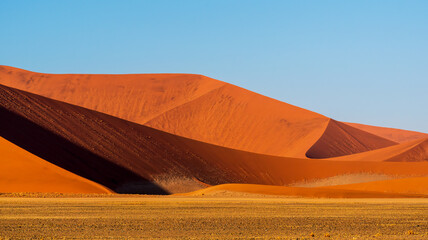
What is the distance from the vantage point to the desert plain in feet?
74.3

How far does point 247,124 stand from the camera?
129 meters

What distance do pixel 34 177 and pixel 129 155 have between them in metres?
21.5

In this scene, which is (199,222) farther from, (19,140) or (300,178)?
(300,178)

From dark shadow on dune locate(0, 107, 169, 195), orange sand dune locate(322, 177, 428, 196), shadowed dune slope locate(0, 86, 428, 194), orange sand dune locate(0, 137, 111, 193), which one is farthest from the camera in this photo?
shadowed dune slope locate(0, 86, 428, 194)

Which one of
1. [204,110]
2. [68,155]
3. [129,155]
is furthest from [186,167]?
[204,110]

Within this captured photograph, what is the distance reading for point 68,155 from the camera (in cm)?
6275

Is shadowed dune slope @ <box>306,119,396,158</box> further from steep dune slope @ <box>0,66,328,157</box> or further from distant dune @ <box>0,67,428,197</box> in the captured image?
steep dune slope @ <box>0,66,328,157</box>

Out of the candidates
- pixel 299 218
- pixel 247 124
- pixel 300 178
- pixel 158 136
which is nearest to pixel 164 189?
pixel 158 136

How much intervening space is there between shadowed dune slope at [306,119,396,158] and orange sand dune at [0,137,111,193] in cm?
6667

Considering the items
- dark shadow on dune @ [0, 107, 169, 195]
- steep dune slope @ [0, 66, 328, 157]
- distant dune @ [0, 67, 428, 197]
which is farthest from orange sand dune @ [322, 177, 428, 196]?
steep dune slope @ [0, 66, 328, 157]

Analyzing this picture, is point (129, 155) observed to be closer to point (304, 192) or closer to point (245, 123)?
point (304, 192)

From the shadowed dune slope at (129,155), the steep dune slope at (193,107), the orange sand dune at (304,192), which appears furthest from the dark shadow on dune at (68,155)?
the steep dune slope at (193,107)

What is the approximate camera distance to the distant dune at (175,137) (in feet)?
208

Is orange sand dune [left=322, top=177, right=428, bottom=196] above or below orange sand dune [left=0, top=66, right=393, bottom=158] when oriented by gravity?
below
